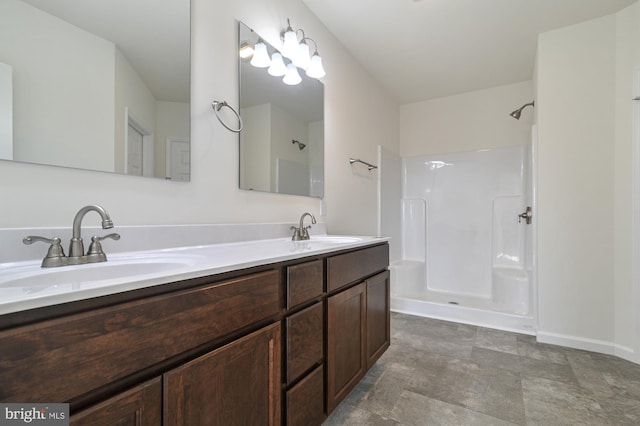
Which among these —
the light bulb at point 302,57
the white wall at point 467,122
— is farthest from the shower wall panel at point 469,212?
the light bulb at point 302,57

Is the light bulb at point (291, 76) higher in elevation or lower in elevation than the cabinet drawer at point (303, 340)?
higher

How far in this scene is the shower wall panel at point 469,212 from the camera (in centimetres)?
317

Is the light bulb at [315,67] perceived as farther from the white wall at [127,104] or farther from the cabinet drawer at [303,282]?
the cabinet drawer at [303,282]

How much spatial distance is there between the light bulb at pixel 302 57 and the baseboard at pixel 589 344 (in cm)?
271

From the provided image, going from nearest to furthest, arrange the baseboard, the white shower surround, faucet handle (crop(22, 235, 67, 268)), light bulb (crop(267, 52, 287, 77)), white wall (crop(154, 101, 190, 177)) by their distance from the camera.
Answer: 1. faucet handle (crop(22, 235, 67, 268))
2. white wall (crop(154, 101, 190, 177))
3. light bulb (crop(267, 52, 287, 77))
4. the baseboard
5. the white shower surround

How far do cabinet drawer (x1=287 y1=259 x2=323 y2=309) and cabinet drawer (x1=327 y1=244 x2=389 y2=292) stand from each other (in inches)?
3.2

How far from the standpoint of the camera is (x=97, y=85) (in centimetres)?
98

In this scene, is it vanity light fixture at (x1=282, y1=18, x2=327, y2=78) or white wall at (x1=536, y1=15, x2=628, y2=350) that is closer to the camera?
vanity light fixture at (x1=282, y1=18, x2=327, y2=78)

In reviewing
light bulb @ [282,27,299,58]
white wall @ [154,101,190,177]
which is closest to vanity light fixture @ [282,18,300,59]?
light bulb @ [282,27,299,58]

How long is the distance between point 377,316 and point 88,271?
4.52 ft

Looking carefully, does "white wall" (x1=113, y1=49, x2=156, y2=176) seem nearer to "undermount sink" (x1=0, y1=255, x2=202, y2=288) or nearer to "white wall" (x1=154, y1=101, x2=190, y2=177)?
"white wall" (x1=154, y1=101, x2=190, y2=177)

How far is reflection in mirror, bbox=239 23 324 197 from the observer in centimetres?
154

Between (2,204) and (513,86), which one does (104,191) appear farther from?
(513,86)

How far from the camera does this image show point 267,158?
167cm
